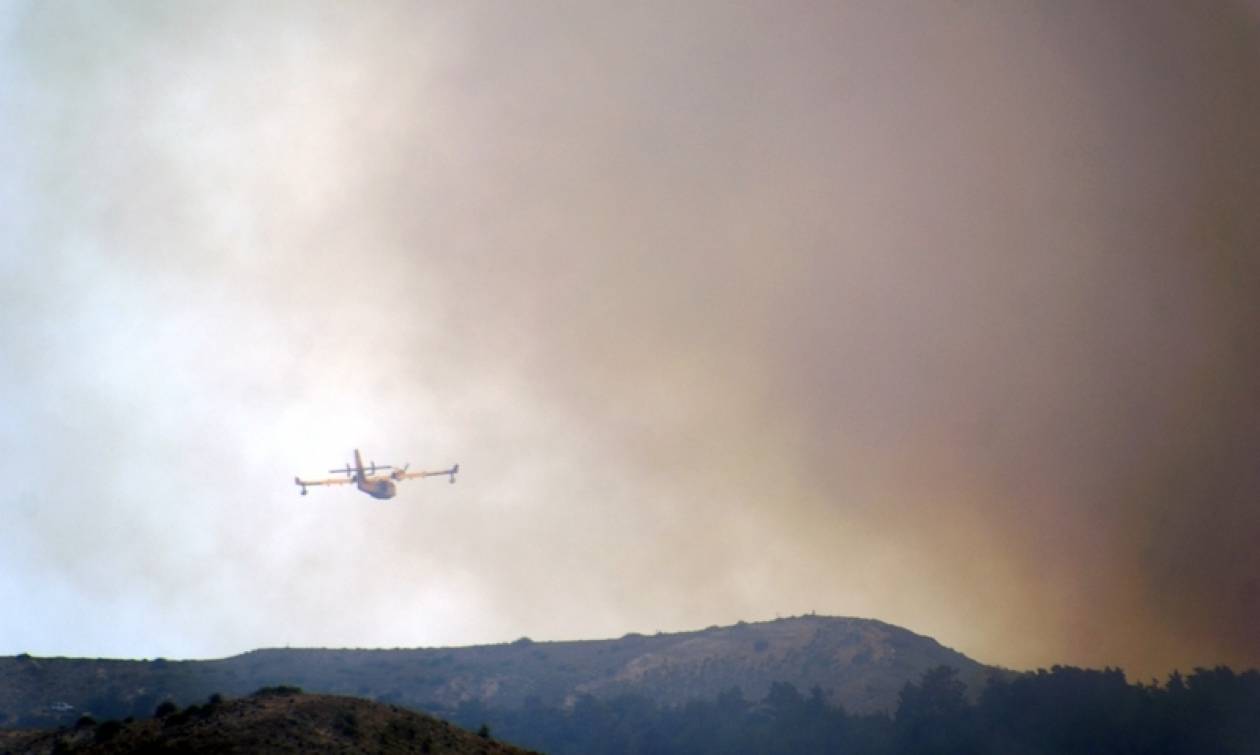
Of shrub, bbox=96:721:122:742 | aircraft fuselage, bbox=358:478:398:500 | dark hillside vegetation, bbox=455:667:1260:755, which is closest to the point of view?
shrub, bbox=96:721:122:742

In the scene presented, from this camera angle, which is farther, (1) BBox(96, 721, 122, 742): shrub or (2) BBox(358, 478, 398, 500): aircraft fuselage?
(2) BBox(358, 478, 398, 500): aircraft fuselage

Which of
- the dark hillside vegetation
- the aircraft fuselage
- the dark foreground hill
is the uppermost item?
the aircraft fuselage

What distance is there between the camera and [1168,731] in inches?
6033

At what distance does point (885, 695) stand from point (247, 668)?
11605 cm

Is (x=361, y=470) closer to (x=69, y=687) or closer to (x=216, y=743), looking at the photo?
(x=69, y=687)

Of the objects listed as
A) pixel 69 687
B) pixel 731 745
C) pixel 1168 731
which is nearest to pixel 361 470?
pixel 69 687

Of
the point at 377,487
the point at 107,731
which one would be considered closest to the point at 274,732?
the point at 107,731

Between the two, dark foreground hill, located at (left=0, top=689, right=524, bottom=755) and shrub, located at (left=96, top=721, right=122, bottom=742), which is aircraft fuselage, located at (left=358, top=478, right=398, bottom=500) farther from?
shrub, located at (left=96, top=721, right=122, bottom=742)

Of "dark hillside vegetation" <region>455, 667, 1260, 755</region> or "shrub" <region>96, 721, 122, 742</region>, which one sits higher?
"dark hillside vegetation" <region>455, 667, 1260, 755</region>

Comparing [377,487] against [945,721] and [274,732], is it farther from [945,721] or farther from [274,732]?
[274,732]

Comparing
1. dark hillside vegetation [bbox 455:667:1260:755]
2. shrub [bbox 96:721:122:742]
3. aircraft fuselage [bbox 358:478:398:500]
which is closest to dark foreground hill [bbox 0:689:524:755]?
shrub [bbox 96:721:122:742]

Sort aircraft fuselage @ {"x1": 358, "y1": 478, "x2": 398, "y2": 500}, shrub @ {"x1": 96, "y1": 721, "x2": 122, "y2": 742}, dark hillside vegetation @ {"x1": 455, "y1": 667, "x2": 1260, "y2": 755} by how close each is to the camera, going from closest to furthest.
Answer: shrub @ {"x1": 96, "y1": 721, "x2": 122, "y2": 742}, dark hillside vegetation @ {"x1": 455, "y1": 667, "x2": 1260, "y2": 755}, aircraft fuselage @ {"x1": 358, "y1": 478, "x2": 398, "y2": 500}

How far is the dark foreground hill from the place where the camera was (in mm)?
72500

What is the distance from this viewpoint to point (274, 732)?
73938 mm
